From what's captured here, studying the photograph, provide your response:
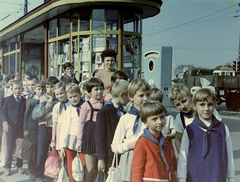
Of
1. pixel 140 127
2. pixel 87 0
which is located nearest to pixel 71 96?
pixel 140 127

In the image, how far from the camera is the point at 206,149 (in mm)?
2477

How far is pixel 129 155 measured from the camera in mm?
2699

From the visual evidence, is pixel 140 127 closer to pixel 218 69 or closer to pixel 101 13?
pixel 101 13

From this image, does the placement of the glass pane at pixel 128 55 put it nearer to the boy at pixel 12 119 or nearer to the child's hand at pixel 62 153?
the boy at pixel 12 119

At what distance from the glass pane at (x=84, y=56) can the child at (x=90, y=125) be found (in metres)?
4.07

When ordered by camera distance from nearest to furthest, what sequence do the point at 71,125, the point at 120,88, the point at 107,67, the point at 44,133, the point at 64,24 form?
the point at 120,88 < the point at 71,125 < the point at 107,67 < the point at 44,133 < the point at 64,24

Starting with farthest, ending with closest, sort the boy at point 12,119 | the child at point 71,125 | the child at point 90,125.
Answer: the boy at point 12,119
the child at point 71,125
the child at point 90,125

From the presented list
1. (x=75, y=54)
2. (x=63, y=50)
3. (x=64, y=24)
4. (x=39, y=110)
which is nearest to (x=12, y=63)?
(x=63, y=50)

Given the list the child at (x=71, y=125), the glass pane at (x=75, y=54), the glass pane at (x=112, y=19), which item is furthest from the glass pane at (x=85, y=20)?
the child at (x=71, y=125)

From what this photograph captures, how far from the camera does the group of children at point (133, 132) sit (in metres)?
2.43

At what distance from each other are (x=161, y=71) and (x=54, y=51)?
3.32m

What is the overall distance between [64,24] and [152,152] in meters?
6.12

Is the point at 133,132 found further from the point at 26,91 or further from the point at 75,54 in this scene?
the point at 75,54

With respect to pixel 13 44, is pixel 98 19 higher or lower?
higher
